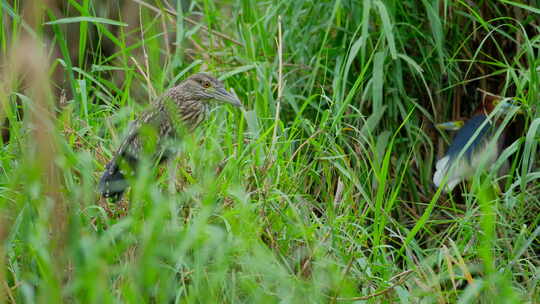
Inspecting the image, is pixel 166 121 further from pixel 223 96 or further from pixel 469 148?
pixel 469 148

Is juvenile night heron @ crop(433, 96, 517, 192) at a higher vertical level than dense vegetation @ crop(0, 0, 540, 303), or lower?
lower

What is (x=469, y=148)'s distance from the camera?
150 inches

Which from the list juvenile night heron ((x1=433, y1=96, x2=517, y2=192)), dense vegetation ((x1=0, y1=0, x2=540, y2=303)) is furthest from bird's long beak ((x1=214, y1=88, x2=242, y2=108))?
juvenile night heron ((x1=433, y1=96, x2=517, y2=192))

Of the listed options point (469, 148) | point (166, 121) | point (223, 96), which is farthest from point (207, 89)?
point (469, 148)

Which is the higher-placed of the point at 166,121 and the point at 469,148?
the point at 166,121

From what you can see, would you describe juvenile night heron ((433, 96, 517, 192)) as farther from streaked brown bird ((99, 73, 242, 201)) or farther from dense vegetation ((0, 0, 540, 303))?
streaked brown bird ((99, 73, 242, 201))

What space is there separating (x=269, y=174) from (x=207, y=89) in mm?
705

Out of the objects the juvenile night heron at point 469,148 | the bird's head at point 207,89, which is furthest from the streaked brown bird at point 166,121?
the juvenile night heron at point 469,148

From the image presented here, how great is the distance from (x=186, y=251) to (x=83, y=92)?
1046 millimetres

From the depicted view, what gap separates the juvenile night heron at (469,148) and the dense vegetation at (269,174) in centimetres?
16

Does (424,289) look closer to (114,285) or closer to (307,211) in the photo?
(307,211)

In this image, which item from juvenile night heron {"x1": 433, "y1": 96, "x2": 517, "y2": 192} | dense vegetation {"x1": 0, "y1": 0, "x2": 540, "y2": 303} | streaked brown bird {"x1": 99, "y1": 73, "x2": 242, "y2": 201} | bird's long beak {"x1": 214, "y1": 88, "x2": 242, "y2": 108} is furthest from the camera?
juvenile night heron {"x1": 433, "y1": 96, "x2": 517, "y2": 192}

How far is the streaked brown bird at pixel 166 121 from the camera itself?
2.72 m

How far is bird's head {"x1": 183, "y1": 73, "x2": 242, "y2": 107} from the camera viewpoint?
3.47m
